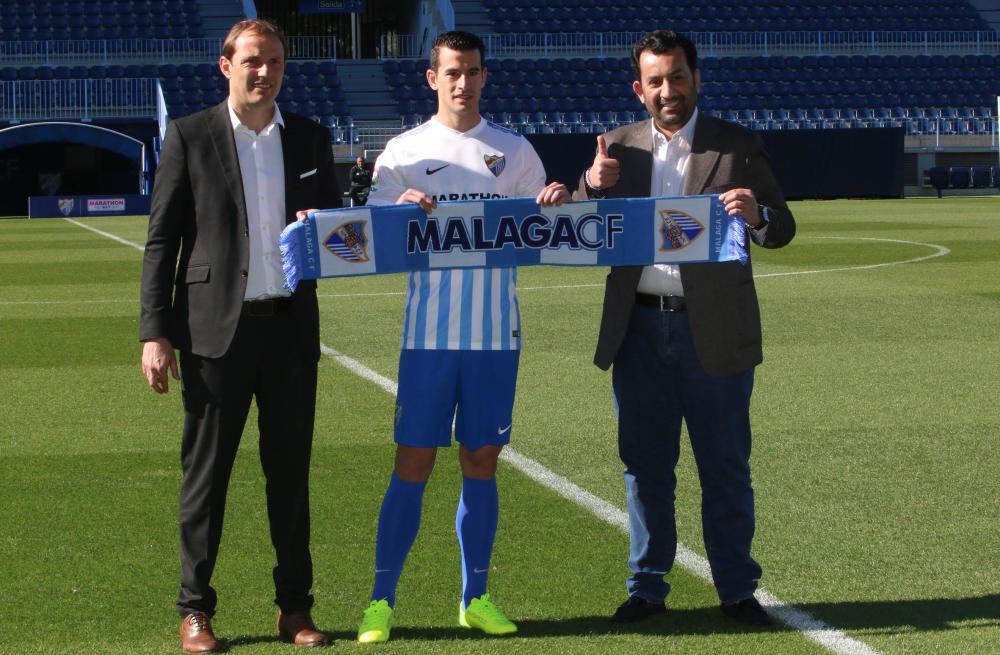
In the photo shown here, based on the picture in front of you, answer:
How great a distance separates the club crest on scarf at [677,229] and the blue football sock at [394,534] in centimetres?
110

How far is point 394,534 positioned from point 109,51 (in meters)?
42.4

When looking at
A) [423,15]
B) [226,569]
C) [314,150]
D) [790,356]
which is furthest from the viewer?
[423,15]

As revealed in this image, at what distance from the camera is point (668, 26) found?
4919 cm

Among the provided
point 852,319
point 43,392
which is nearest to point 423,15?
point 852,319

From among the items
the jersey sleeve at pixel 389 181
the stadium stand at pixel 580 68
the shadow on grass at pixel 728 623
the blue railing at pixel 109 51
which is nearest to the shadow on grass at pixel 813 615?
the shadow on grass at pixel 728 623

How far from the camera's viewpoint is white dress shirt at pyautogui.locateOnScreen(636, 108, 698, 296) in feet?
16.0

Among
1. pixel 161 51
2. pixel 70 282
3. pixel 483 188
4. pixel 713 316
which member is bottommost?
pixel 70 282

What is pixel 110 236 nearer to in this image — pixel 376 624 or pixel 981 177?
pixel 376 624

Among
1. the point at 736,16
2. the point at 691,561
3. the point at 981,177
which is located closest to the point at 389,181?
the point at 691,561

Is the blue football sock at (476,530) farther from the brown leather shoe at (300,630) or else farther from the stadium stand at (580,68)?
the stadium stand at (580,68)

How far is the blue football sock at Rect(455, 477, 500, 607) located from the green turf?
17 cm

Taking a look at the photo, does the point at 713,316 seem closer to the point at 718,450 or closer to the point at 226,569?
the point at 718,450

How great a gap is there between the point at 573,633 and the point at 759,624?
0.61 meters

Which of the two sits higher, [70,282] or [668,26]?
[668,26]
